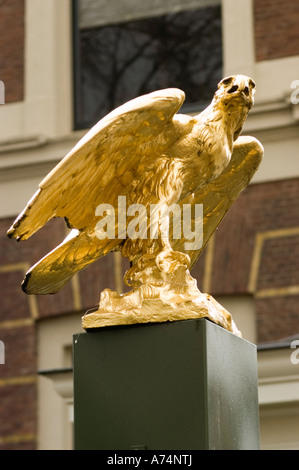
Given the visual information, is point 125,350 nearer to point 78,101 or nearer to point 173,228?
point 173,228

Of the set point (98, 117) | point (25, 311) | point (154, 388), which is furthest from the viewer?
point (98, 117)

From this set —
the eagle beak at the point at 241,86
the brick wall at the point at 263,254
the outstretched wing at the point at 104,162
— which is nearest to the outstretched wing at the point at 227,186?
the eagle beak at the point at 241,86

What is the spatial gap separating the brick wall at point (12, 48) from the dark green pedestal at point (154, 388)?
633cm

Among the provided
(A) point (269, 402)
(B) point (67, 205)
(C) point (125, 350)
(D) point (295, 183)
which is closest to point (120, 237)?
(B) point (67, 205)

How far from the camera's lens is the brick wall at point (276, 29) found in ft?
32.0

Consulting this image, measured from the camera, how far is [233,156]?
518cm

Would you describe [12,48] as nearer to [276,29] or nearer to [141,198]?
[276,29]

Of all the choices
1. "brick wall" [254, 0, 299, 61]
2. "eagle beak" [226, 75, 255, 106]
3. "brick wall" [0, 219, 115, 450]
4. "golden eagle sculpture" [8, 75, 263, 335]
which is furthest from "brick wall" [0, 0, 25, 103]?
"eagle beak" [226, 75, 255, 106]

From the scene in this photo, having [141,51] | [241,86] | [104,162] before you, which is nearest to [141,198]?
[104,162]

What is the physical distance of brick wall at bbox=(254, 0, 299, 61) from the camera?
974cm

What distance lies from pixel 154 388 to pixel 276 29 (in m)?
6.06

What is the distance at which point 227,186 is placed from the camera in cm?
518

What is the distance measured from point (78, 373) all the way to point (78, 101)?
21.0 feet

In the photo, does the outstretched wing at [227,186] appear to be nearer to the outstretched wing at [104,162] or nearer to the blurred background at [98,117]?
the outstretched wing at [104,162]
